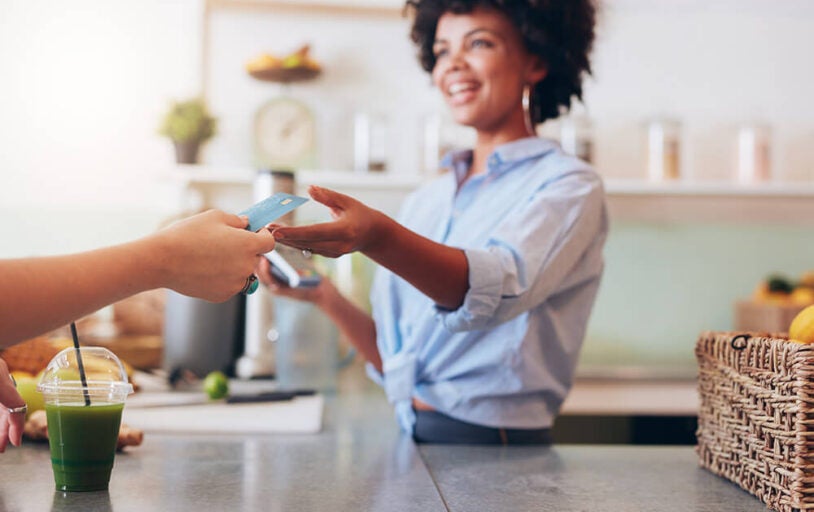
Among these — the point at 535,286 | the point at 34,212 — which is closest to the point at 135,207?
the point at 34,212

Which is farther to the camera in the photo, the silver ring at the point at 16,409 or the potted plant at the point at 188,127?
the potted plant at the point at 188,127

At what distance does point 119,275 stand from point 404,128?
2025 millimetres

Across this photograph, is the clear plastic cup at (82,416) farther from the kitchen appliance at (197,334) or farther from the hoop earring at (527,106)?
the kitchen appliance at (197,334)

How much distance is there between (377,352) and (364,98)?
134cm

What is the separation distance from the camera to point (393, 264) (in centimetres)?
Result: 102

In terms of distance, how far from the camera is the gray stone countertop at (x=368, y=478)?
840 mm

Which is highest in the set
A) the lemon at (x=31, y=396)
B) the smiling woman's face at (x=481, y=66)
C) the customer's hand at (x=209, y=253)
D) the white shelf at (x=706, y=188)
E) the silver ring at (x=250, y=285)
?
the smiling woman's face at (x=481, y=66)

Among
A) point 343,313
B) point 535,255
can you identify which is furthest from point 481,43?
point 343,313

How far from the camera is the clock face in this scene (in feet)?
8.47

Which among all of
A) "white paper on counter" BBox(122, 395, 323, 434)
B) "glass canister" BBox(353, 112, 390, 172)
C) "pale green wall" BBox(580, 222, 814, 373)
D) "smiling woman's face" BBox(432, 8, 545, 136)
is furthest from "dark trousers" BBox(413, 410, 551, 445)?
"pale green wall" BBox(580, 222, 814, 373)

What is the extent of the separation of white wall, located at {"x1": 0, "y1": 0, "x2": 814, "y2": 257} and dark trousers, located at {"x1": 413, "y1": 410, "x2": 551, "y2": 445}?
1458mm

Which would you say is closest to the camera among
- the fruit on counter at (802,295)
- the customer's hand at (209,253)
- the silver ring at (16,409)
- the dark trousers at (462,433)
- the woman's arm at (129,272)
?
the woman's arm at (129,272)

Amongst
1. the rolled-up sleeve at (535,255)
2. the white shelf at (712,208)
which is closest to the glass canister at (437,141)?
the white shelf at (712,208)

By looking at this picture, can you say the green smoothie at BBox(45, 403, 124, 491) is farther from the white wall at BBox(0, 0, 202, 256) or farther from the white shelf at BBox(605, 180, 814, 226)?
the white shelf at BBox(605, 180, 814, 226)
